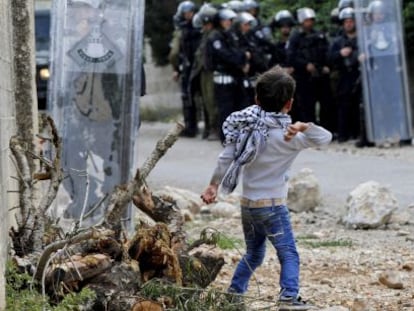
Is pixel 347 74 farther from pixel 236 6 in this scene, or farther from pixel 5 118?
pixel 5 118

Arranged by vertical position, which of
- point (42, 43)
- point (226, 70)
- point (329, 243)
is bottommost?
point (329, 243)

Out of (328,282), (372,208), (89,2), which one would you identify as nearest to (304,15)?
(372,208)

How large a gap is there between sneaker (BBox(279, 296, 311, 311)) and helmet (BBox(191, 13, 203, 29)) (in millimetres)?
12574

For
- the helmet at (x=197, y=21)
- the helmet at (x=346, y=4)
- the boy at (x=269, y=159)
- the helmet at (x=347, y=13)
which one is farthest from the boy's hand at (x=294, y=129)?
the helmet at (x=197, y=21)

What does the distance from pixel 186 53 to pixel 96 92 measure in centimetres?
1078

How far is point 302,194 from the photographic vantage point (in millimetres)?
11109

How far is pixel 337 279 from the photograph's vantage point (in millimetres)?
7750

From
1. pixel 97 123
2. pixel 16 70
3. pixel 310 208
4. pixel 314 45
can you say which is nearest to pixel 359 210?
pixel 310 208

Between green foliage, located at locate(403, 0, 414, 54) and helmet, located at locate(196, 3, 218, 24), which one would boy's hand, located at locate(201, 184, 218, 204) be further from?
green foliage, located at locate(403, 0, 414, 54)

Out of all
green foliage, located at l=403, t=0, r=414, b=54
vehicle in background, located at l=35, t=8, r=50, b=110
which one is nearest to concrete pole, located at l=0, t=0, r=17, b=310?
green foliage, located at l=403, t=0, r=414, b=54

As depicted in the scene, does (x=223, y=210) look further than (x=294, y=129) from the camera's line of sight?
Yes

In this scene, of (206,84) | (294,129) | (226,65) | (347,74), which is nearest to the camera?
(294,129)

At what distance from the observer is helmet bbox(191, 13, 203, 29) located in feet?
61.7

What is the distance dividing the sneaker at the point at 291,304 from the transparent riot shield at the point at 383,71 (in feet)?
35.8
